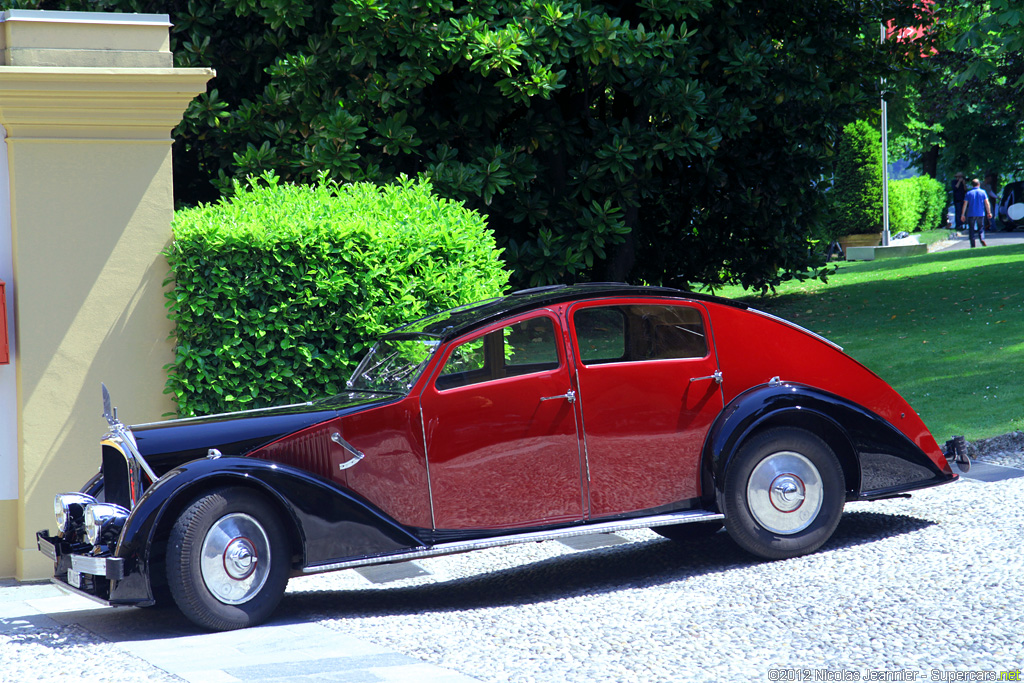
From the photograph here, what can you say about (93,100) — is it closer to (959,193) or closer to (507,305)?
(507,305)

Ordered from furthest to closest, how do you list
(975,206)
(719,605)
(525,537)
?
(975,206) < (525,537) < (719,605)

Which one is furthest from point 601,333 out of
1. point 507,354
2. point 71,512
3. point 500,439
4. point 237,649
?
point 71,512

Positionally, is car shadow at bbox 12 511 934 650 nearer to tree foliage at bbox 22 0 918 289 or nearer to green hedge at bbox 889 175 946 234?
tree foliage at bbox 22 0 918 289

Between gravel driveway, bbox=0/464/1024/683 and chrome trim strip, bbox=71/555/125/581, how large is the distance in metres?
0.37

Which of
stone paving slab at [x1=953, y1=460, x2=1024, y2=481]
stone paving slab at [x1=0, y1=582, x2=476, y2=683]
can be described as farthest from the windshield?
stone paving slab at [x1=953, y1=460, x2=1024, y2=481]

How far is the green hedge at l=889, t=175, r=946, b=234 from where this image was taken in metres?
30.0

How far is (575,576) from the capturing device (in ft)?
20.6

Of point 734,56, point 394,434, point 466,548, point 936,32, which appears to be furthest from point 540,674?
point 936,32

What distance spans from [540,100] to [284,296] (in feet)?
22.4

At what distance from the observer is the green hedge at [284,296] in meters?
6.77

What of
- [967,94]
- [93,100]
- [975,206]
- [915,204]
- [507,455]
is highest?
[967,94]

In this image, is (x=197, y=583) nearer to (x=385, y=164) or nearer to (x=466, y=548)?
(x=466, y=548)

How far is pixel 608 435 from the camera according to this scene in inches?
231

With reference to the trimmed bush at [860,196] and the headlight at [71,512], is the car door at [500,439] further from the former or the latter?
the trimmed bush at [860,196]
